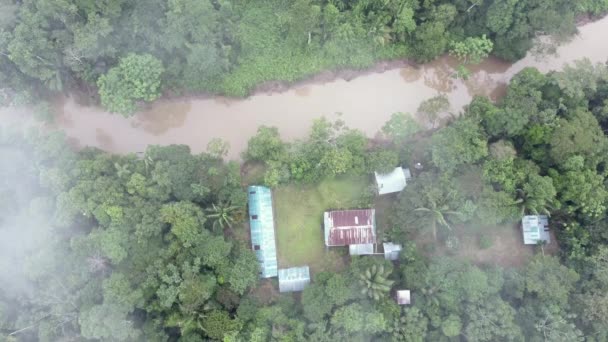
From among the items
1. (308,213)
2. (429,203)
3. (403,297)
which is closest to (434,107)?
(429,203)

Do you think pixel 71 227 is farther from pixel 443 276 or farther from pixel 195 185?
pixel 443 276

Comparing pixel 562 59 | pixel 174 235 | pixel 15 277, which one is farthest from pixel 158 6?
pixel 562 59

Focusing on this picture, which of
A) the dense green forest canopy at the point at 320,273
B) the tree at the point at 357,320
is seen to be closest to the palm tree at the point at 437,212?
the dense green forest canopy at the point at 320,273

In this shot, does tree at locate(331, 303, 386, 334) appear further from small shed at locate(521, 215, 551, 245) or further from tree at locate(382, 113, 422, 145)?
small shed at locate(521, 215, 551, 245)

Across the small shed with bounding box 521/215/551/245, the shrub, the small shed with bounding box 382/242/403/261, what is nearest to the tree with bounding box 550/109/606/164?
the small shed with bounding box 521/215/551/245

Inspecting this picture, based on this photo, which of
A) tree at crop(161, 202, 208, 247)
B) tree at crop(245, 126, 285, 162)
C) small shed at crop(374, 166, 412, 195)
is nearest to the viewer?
tree at crop(161, 202, 208, 247)

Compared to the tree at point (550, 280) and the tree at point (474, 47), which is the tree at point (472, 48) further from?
the tree at point (550, 280)

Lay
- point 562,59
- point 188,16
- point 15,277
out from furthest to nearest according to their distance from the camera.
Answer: point 562,59 → point 188,16 → point 15,277
